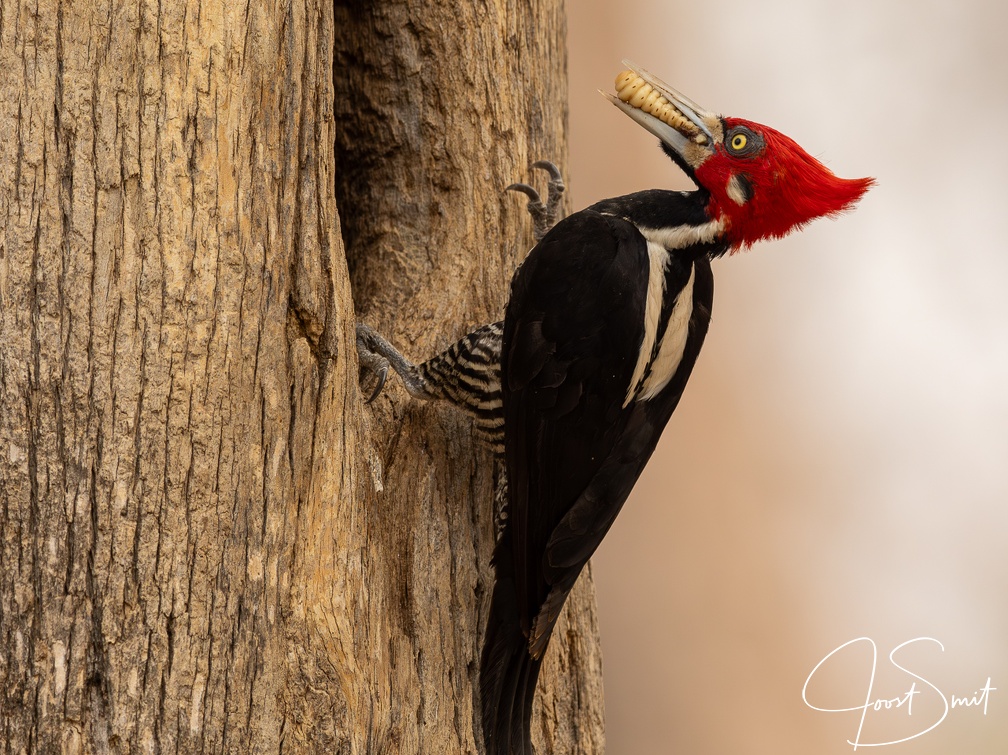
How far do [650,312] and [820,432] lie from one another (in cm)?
324

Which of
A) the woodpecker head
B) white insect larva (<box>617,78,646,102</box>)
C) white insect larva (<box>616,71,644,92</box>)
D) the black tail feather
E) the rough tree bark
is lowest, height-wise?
the black tail feather

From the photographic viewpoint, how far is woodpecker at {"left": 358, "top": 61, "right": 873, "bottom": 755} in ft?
7.37

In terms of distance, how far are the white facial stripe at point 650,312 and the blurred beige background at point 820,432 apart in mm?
2499

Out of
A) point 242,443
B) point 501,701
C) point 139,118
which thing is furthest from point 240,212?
point 501,701

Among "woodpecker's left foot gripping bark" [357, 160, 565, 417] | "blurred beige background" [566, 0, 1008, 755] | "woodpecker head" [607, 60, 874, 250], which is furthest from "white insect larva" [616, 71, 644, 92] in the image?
"blurred beige background" [566, 0, 1008, 755]

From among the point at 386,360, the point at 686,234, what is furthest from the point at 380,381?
the point at 686,234

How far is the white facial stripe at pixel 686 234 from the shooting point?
235 centimetres

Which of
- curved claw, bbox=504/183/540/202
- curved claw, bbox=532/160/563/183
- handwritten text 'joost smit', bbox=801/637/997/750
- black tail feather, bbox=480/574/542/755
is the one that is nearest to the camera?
black tail feather, bbox=480/574/542/755

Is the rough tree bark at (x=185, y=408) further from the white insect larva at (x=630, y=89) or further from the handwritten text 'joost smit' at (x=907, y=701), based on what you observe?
the handwritten text 'joost smit' at (x=907, y=701)

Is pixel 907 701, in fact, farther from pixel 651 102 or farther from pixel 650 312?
pixel 651 102

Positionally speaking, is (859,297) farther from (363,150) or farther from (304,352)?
(304,352)

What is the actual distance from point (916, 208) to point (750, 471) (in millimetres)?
1529

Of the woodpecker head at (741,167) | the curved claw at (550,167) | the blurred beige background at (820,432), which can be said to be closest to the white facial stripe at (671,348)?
the woodpecker head at (741,167)

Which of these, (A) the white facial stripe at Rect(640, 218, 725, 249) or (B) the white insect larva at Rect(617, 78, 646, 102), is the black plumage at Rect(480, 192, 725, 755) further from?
(B) the white insect larva at Rect(617, 78, 646, 102)
